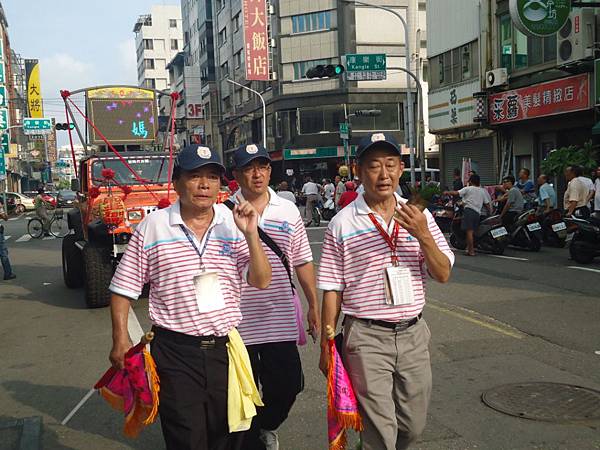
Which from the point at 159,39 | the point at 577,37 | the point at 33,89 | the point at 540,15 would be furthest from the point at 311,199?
the point at 159,39

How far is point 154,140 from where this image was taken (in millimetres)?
13023

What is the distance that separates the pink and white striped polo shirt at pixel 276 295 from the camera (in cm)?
381

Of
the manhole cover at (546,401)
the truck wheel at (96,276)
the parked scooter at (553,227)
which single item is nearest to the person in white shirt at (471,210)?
the parked scooter at (553,227)

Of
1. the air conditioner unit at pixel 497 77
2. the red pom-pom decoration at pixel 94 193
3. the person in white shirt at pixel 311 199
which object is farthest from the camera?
the person in white shirt at pixel 311 199

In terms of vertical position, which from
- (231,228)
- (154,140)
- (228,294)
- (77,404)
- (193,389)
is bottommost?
(77,404)

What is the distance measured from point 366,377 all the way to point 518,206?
12205mm

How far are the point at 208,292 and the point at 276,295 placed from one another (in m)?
0.79

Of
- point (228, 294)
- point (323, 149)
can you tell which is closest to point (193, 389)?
point (228, 294)

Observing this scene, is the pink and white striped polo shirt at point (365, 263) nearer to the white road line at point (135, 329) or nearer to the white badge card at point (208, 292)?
the white badge card at point (208, 292)

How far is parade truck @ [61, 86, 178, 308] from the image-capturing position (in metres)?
9.20

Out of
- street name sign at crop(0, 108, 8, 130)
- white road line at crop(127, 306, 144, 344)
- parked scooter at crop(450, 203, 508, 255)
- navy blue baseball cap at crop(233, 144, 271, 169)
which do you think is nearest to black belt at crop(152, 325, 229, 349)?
navy blue baseball cap at crop(233, 144, 271, 169)

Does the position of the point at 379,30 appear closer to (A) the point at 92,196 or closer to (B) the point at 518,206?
(B) the point at 518,206

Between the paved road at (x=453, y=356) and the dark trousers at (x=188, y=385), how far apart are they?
4.13 ft

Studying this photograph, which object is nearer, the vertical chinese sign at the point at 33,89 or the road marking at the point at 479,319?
the road marking at the point at 479,319
